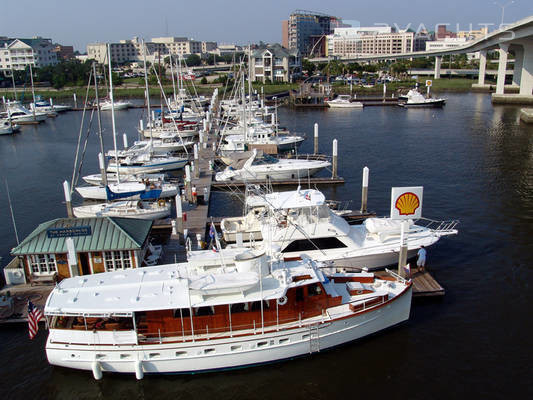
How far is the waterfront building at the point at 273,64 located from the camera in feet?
446

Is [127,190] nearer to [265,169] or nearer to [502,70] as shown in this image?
[265,169]

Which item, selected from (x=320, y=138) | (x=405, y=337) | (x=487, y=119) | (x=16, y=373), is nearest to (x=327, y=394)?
(x=405, y=337)

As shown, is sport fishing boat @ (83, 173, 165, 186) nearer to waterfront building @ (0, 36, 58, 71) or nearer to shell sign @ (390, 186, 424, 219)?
shell sign @ (390, 186, 424, 219)

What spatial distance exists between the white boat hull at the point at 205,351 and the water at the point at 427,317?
0.59 meters

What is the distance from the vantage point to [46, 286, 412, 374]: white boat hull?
15883 millimetres

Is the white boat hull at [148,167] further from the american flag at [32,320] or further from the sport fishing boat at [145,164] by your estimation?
the american flag at [32,320]

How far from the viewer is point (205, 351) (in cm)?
1616

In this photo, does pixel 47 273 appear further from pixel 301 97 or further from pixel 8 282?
pixel 301 97

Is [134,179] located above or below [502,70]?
below

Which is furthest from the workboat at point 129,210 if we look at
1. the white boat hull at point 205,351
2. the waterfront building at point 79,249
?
the white boat hull at point 205,351

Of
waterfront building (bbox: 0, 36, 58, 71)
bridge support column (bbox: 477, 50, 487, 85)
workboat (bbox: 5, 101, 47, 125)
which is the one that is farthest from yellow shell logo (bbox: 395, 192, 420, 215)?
waterfront building (bbox: 0, 36, 58, 71)

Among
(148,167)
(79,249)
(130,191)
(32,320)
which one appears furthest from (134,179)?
(32,320)

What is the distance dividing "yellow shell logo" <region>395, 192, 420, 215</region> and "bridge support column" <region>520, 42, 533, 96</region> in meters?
94.8

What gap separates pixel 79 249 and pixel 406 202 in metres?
15.0
